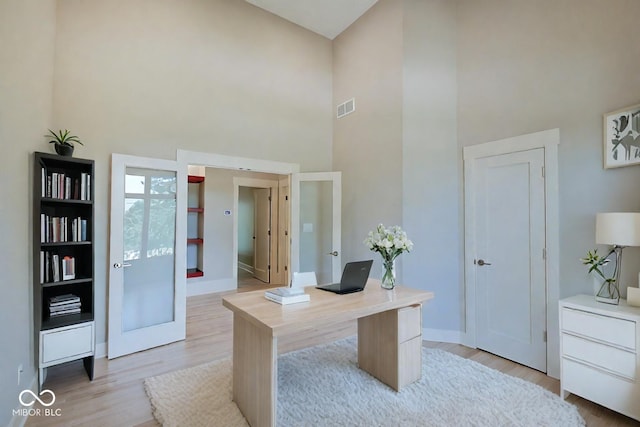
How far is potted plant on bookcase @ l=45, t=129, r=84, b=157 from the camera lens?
2676 mm

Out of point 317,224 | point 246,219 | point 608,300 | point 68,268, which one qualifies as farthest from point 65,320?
point 246,219

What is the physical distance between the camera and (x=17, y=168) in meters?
2.03

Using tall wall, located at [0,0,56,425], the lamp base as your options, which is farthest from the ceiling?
the lamp base

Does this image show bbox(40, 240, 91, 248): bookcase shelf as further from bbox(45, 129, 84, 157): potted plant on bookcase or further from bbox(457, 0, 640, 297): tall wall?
bbox(457, 0, 640, 297): tall wall

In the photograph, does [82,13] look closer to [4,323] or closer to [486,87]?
[4,323]

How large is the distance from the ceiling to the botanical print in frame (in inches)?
127

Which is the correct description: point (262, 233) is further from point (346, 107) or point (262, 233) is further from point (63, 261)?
point (63, 261)

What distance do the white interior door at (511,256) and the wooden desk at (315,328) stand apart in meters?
1.23

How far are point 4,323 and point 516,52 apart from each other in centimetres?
478

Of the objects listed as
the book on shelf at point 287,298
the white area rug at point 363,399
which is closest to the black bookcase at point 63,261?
the white area rug at point 363,399

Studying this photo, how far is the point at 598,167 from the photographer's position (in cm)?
257

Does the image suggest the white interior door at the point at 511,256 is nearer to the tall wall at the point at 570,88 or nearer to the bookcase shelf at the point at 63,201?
the tall wall at the point at 570,88

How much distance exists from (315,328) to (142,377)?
5.70ft

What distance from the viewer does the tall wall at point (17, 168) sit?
1.79 meters
